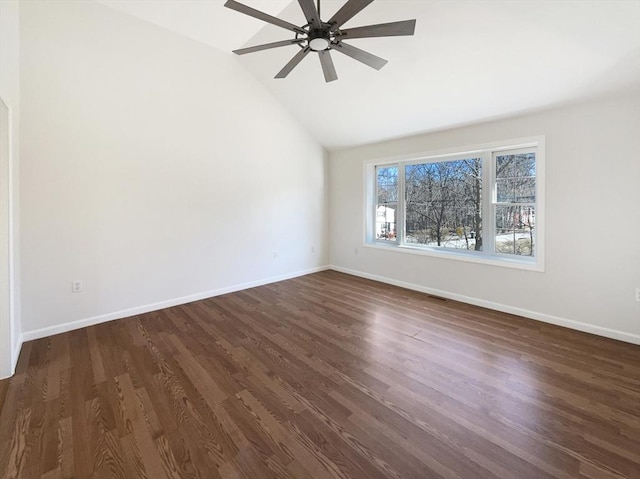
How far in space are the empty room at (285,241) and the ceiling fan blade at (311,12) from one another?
0.05 feet

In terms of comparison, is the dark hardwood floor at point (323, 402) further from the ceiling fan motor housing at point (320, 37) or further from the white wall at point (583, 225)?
the ceiling fan motor housing at point (320, 37)

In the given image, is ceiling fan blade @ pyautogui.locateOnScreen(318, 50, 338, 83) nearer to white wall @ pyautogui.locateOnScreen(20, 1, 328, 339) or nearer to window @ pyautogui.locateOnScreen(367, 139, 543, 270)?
white wall @ pyautogui.locateOnScreen(20, 1, 328, 339)

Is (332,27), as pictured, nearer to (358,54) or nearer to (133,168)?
(358,54)

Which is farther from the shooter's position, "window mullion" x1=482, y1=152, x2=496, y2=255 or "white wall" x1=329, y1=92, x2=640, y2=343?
"window mullion" x1=482, y1=152, x2=496, y2=255

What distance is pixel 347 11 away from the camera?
5.95ft

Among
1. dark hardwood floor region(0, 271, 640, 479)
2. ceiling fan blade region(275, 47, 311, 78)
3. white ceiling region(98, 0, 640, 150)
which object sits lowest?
dark hardwood floor region(0, 271, 640, 479)

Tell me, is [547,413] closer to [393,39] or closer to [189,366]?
[189,366]

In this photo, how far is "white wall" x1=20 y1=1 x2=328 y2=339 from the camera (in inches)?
116

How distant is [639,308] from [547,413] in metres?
1.85

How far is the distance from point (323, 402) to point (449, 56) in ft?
10.8

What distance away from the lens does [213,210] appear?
4223 millimetres

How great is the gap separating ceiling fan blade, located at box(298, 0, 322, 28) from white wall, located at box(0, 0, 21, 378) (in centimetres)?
233

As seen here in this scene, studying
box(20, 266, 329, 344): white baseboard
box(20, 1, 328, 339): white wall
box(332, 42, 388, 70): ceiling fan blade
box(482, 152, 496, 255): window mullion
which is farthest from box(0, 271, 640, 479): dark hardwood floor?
box(332, 42, 388, 70): ceiling fan blade

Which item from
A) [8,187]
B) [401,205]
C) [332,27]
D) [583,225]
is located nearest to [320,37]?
[332,27]
